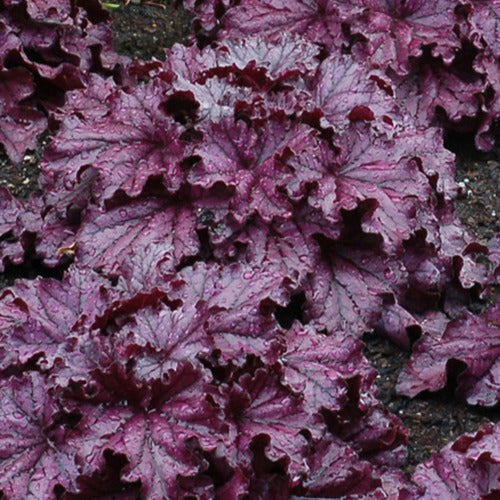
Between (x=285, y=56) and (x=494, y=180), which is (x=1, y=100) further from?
(x=494, y=180)

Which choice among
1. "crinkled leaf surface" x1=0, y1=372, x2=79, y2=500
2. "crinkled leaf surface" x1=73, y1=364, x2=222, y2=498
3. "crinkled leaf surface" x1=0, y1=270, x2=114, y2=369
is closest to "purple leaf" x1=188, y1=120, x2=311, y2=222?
"crinkled leaf surface" x1=0, y1=270, x2=114, y2=369

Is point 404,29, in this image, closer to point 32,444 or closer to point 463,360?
point 463,360

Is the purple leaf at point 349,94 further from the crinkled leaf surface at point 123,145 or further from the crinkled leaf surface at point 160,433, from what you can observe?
the crinkled leaf surface at point 160,433

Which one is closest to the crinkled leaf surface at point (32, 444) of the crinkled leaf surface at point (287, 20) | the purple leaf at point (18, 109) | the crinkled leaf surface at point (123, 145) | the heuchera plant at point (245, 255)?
the heuchera plant at point (245, 255)

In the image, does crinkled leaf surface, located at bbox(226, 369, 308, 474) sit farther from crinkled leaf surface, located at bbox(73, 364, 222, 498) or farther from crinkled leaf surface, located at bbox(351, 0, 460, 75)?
crinkled leaf surface, located at bbox(351, 0, 460, 75)

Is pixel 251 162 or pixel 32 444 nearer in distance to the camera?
pixel 32 444

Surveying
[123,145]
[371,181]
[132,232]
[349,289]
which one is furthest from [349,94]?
[132,232]

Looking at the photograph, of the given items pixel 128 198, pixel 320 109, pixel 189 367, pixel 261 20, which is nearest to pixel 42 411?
pixel 189 367

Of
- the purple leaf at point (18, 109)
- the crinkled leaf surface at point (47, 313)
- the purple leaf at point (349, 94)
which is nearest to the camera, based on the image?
the crinkled leaf surface at point (47, 313)
